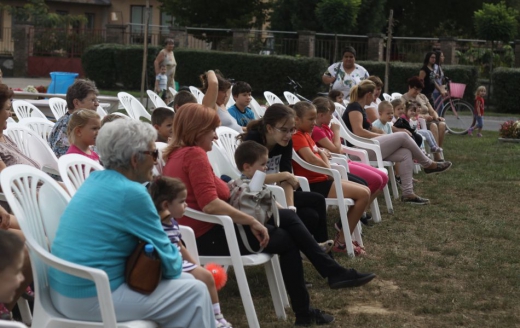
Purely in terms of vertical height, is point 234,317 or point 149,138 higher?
point 149,138

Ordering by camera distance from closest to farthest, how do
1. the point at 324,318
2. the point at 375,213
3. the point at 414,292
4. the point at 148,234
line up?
the point at 148,234 → the point at 324,318 → the point at 414,292 → the point at 375,213

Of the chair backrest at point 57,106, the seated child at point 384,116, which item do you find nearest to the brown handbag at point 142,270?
the chair backrest at point 57,106

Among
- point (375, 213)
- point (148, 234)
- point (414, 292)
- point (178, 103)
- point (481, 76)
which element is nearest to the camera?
point (148, 234)

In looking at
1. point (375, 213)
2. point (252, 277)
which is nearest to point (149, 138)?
point (252, 277)

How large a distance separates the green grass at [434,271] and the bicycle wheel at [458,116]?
25.3 feet

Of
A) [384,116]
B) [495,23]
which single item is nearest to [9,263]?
[384,116]

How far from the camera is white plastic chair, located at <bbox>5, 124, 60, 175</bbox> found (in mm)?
6375

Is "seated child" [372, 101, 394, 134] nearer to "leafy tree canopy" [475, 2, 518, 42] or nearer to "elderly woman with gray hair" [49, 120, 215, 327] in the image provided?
"elderly woman with gray hair" [49, 120, 215, 327]

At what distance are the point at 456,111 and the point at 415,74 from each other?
28.8 ft

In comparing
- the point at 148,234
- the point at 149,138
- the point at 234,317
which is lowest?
the point at 234,317

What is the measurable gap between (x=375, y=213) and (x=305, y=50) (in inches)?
940

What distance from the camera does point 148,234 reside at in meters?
3.93

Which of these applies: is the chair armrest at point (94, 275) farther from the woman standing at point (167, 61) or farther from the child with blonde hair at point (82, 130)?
the woman standing at point (167, 61)

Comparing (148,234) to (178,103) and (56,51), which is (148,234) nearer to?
(178,103)
